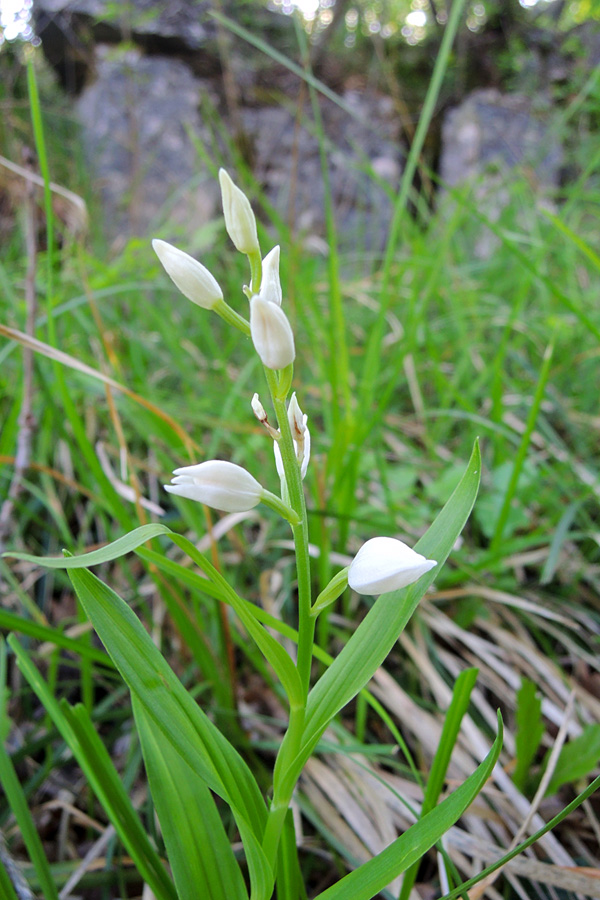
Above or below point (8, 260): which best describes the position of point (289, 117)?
above

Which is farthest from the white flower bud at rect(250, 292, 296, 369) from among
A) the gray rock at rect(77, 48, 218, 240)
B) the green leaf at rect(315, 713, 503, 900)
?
the gray rock at rect(77, 48, 218, 240)

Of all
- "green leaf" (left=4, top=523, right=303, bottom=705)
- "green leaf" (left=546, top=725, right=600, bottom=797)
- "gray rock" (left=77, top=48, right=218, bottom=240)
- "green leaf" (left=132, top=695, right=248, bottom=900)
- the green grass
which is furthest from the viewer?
"gray rock" (left=77, top=48, right=218, bottom=240)

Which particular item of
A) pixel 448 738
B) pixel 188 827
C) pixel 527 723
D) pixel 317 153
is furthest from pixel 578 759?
pixel 317 153

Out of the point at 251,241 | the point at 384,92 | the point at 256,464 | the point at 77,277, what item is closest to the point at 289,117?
the point at 384,92

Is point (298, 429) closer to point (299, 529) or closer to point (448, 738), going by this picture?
point (299, 529)

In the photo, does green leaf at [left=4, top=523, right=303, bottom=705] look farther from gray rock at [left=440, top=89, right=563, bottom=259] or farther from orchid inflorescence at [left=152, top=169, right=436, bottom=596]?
gray rock at [left=440, top=89, right=563, bottom=259]

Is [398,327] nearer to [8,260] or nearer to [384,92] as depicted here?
[8,260]
